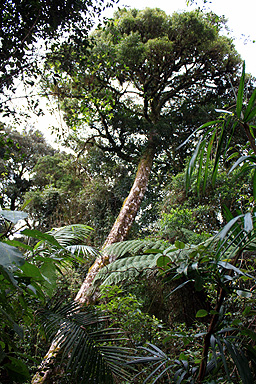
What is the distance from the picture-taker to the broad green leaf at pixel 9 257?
42cm

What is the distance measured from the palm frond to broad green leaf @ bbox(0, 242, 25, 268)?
2.73ft

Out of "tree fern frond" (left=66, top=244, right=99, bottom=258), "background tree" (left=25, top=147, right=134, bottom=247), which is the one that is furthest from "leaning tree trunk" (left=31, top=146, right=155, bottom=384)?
"tree fern frond" (left=66, top=244, right=99, bottom=258)

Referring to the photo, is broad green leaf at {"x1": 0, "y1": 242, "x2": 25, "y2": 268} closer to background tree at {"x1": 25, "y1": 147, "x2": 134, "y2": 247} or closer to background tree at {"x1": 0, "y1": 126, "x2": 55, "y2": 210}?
background tree at {"x1": 25, "y1": 147, "x2": 134, "y2": 247}

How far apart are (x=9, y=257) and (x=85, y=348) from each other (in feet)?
3.03

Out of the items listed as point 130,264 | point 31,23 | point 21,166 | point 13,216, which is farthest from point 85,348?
point 21,166

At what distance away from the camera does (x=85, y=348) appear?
1.13 metres

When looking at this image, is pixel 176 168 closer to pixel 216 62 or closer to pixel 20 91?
pixel 216 62

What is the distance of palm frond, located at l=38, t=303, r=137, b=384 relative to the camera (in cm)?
107

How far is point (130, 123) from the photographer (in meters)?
6.33

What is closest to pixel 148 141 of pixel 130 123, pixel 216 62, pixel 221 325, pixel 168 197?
pixel 130 123

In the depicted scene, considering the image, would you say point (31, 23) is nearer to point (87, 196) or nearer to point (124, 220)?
point (124, 220)

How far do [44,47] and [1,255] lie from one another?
2.43 metres

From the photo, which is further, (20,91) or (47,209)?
(47,209)

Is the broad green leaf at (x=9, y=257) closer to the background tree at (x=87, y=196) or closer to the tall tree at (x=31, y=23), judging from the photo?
the tall tree at (x=31, y=23)
